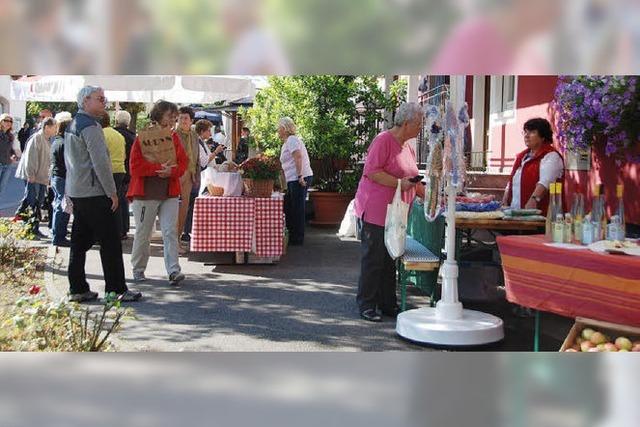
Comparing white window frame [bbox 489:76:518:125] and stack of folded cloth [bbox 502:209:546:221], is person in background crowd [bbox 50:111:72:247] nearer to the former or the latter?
stack of folded cloth [bbox 502:209:546:221]

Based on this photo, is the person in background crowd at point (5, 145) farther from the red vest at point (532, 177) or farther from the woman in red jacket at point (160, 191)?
the red vest at point (532, 177)

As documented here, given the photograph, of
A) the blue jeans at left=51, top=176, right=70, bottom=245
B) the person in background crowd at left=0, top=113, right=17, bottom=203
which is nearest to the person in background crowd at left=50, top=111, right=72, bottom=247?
the blue jeans at left=51, top=176, right=70, bottom=245

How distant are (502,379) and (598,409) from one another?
699 millimetres

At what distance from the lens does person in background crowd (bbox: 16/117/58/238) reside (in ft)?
32.4

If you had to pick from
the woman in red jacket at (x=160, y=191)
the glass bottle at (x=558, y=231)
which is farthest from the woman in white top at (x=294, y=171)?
the glass bottle at (x=558, y=231)

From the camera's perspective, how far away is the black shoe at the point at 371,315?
583 cm

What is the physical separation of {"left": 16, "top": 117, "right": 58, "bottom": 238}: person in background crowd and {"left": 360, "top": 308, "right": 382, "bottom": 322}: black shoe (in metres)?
5.57

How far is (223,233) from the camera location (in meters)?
7.70

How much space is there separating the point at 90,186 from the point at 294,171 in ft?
13.0

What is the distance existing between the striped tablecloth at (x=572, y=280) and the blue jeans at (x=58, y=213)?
18.0ft

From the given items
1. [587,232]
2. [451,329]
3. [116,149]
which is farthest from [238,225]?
[587,232]

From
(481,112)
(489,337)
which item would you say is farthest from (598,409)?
(481,112)

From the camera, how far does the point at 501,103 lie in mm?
11625
